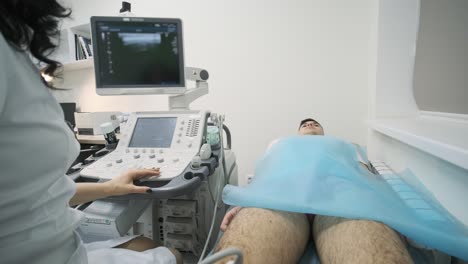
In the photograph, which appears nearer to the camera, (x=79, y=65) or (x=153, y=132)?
(x=153, y=132)

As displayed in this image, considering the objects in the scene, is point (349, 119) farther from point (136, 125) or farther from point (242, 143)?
point (136, 125)

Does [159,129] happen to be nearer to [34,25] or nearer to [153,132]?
[153,132]

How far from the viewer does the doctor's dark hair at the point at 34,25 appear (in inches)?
14.9

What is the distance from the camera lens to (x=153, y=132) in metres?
1.11

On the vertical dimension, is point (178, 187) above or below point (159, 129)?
below

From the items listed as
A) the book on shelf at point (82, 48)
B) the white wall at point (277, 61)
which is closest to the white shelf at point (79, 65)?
the book on shelf at point (82, 48)

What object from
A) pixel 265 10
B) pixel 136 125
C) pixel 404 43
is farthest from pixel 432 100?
pixel 136 125

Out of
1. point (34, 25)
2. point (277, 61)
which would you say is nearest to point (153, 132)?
point (34, 25)

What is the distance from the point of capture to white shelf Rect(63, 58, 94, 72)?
6.56ft

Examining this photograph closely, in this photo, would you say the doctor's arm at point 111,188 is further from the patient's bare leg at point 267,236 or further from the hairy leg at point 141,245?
the patient's bare leg at point 267,236

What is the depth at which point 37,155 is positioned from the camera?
39 centimetres

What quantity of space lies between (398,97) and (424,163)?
625 millimetres

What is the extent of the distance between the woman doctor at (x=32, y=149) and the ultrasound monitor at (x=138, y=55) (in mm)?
601

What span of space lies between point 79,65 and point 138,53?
1.47 m
